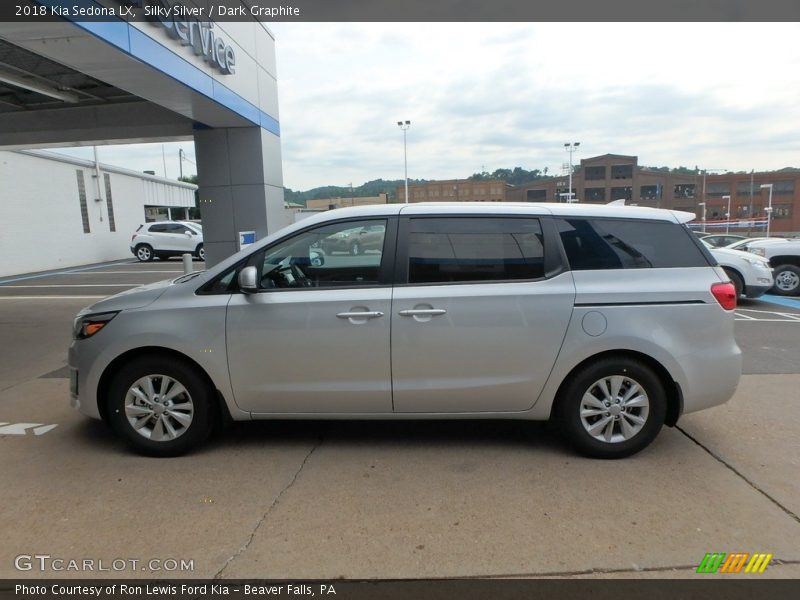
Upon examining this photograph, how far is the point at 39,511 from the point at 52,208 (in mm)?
20254

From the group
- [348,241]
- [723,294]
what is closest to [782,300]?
[723,294]

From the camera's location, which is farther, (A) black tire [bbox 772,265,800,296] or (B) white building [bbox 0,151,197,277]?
(B) white building [bbox 0,151,197,277]

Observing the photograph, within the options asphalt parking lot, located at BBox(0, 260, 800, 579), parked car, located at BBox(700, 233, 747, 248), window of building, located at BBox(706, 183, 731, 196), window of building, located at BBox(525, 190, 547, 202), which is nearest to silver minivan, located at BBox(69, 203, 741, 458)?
asphalt parking lot, located at BBox(0, 260, 800, 579)

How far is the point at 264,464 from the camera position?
3.85m

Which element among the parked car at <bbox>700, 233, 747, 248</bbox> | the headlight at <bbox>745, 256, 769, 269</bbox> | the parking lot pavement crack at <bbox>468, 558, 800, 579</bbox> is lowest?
the parking lot pavement crack at <bbox>468, 558, 800, 579</bbox>

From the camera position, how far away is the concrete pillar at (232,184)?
33.5 ft

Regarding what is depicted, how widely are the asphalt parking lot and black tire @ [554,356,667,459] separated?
119 millimetres

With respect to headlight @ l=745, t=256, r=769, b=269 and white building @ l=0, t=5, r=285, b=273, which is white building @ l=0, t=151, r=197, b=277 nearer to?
white building @ l=0, t=5, r=285, b=273

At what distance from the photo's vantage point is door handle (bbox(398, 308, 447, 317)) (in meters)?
3.74

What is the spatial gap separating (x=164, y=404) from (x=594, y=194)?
291 ft

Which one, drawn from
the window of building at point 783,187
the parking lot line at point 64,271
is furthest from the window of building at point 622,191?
the parking lot line at point 64,271

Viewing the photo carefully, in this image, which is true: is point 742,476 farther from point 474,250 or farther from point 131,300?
point 131,300

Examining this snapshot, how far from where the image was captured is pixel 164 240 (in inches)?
931
